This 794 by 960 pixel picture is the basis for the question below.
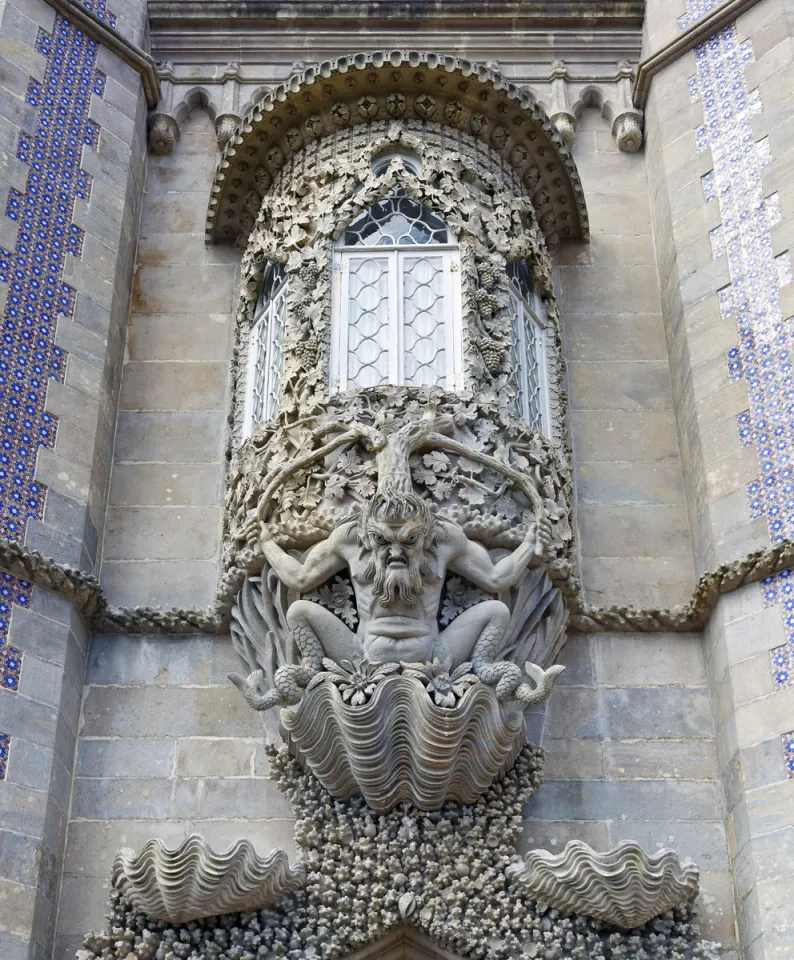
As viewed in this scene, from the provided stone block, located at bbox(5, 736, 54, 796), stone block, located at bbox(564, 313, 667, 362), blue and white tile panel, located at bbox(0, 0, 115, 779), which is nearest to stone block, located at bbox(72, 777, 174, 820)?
stone block, located at bbox(5, 736, 54, 796)

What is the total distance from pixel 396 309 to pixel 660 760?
3.58 metres

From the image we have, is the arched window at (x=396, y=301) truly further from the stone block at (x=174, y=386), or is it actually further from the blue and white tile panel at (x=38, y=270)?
the blue and white tile panel at (x=38, y=270)

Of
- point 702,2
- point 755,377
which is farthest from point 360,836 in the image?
point 702,2

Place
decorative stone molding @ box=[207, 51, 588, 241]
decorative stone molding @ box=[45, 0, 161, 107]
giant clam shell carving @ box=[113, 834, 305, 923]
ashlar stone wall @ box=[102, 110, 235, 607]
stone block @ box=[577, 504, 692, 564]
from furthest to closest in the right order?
decorative stone molding @ box=[45, 0, 161, 107] → decorative stone molding @ box=[207, 51, 588, 241] → stone block @ box=[577, 504, 692, 564] → ashlar stone wall @ box=[102, 110, 235, 607] → giant clam shell carving @ box=[113, 834, 305, 923]

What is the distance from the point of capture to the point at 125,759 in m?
9.52

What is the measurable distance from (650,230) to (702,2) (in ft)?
6.77

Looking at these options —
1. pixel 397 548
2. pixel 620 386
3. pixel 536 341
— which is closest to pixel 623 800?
pixel 397 548

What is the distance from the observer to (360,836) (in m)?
8.88

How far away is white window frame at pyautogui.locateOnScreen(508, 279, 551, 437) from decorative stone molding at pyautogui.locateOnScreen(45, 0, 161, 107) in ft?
12.8

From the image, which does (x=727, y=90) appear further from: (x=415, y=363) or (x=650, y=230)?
(x=415, y=363)

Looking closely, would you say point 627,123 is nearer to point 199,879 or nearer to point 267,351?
point 267,351

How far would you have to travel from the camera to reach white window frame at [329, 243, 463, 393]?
1023cm

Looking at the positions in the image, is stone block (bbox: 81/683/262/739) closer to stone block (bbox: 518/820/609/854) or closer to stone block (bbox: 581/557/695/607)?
stone block (bbox: 518/820/609/854)

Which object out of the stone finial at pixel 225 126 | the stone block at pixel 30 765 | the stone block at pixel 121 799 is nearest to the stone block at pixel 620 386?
the stone finial at pixel 225 126
